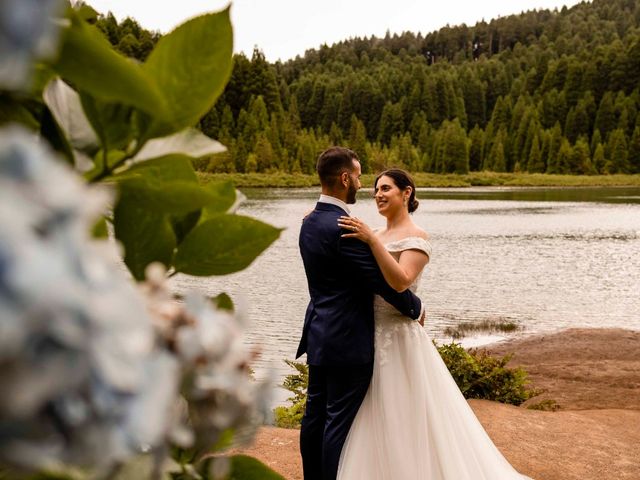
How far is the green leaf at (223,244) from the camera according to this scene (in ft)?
2.13

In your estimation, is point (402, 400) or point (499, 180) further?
point (499, 180)

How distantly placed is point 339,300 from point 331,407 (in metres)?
0.75

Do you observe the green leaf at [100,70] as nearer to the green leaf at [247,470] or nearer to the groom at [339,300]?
the green leaf at [247,470]

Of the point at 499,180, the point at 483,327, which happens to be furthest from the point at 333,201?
the point at 499,180

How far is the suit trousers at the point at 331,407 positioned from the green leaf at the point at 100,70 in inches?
145

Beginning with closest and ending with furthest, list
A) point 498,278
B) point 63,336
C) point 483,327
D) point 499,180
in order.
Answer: point 63,336, point 483,327, point 498,278, point 499,180

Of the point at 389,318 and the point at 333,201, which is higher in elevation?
the point at 333,201

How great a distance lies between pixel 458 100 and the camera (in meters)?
118

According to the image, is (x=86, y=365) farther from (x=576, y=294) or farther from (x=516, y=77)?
(x=516, y=77)

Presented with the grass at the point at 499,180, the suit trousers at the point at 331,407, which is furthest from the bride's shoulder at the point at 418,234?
the grass at the point at 499,180

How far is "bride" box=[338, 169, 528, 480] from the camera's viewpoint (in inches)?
162

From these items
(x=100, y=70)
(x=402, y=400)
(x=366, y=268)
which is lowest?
(x=402, y=400)

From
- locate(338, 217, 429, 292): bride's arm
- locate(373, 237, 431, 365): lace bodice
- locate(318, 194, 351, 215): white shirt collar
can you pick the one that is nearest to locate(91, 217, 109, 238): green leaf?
locate(338, 217, 429, 292): bride's arm

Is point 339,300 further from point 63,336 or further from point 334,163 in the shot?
point 63,336
